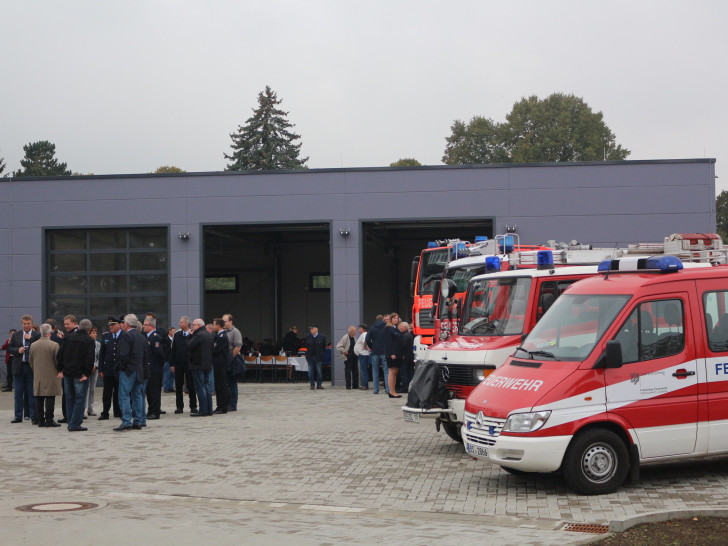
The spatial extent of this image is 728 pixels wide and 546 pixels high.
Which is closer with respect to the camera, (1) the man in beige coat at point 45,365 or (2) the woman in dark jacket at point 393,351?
(1) the man in beige coat at point 45,365

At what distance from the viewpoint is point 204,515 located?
846 centimetres

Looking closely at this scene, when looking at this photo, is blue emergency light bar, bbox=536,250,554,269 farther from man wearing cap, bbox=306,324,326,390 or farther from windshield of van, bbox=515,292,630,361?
man wearing cap, bbox=306,324,326,390

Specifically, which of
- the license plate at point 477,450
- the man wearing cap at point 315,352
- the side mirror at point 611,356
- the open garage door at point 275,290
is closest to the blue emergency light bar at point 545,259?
the side mirror at point 611,356

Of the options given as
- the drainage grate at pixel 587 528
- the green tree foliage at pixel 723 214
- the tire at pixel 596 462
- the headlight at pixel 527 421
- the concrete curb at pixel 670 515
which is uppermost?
the green tree foliage at pixel 723 214

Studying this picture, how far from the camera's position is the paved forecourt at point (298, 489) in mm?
7691

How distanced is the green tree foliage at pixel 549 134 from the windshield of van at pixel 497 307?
62840mm

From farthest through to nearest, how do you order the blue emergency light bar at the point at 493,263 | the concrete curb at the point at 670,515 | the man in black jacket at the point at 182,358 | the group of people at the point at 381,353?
1. the group of people at the point at 381,353
2. the man in black jacket at the point at 182,358
3. the blue emergency light bar at the point at 493,263
4. the concrete curb at the point at 670,515

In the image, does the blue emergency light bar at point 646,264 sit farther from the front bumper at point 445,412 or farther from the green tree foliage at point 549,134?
the green tree foliage at point 549,134

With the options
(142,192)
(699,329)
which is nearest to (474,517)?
(699,329)

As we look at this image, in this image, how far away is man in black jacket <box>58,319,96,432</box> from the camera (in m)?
14.8

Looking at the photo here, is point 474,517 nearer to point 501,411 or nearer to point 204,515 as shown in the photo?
point 501,411

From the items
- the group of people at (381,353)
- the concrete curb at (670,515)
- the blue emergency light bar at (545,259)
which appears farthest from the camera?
the group of people at (381,353)

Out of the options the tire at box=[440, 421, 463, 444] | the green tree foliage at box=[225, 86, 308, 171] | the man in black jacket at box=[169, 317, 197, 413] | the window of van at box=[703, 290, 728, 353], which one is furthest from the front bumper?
the green tree foliage at box=[225, 86, 308, 171]

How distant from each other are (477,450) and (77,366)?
26.0 ft
